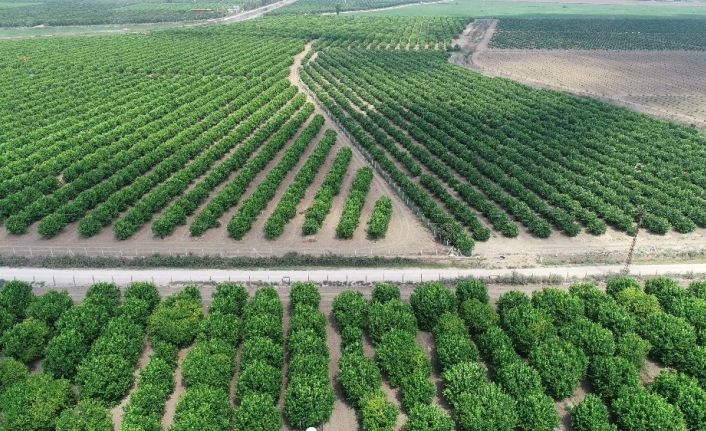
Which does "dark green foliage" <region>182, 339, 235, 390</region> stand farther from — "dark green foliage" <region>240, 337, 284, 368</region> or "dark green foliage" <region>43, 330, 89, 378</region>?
"dark green foliage" <region>43, 330, 89, 378</region>

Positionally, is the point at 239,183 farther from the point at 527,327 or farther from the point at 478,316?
the point at 527,327

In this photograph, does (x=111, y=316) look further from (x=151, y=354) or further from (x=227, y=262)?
(x=227, y=262)

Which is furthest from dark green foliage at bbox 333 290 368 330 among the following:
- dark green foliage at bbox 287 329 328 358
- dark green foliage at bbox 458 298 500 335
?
dark green foliage at bbox 458 298 500 335

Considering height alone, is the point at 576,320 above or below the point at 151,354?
above

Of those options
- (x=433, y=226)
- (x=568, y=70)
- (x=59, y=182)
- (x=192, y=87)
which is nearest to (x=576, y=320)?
(x=433, y=226)

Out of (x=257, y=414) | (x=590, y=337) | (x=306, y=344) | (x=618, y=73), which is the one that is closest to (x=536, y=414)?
(x=590, y=337)
